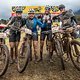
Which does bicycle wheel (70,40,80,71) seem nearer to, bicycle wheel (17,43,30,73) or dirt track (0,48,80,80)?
dirt track (0,48,80,80)

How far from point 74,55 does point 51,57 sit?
2411 millimetres

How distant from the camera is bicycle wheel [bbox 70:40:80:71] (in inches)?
387

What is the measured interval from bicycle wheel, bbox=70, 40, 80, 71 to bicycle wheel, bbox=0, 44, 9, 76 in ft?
7.15

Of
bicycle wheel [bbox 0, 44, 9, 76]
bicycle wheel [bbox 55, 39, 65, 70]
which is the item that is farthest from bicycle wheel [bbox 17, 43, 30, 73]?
bicycle wheel [bbox 55, 39, 65, 70]

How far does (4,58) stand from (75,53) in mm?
2301

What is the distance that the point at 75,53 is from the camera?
33.2ft

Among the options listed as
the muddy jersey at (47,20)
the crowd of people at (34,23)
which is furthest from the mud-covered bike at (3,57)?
the muddy jersey at (47,20)

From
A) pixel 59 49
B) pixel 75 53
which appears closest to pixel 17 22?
pixel 59 49

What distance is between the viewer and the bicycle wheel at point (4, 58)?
931 cm

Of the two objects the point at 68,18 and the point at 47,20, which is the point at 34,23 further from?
the point at 68,18

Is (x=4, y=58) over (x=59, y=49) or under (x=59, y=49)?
under

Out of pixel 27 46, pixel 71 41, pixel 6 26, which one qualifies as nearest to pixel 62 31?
pixel 71 41

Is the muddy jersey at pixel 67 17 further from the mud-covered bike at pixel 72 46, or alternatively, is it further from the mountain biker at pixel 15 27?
the mountain biker at pixel 15 27

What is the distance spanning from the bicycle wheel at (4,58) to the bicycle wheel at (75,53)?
7.15ft
